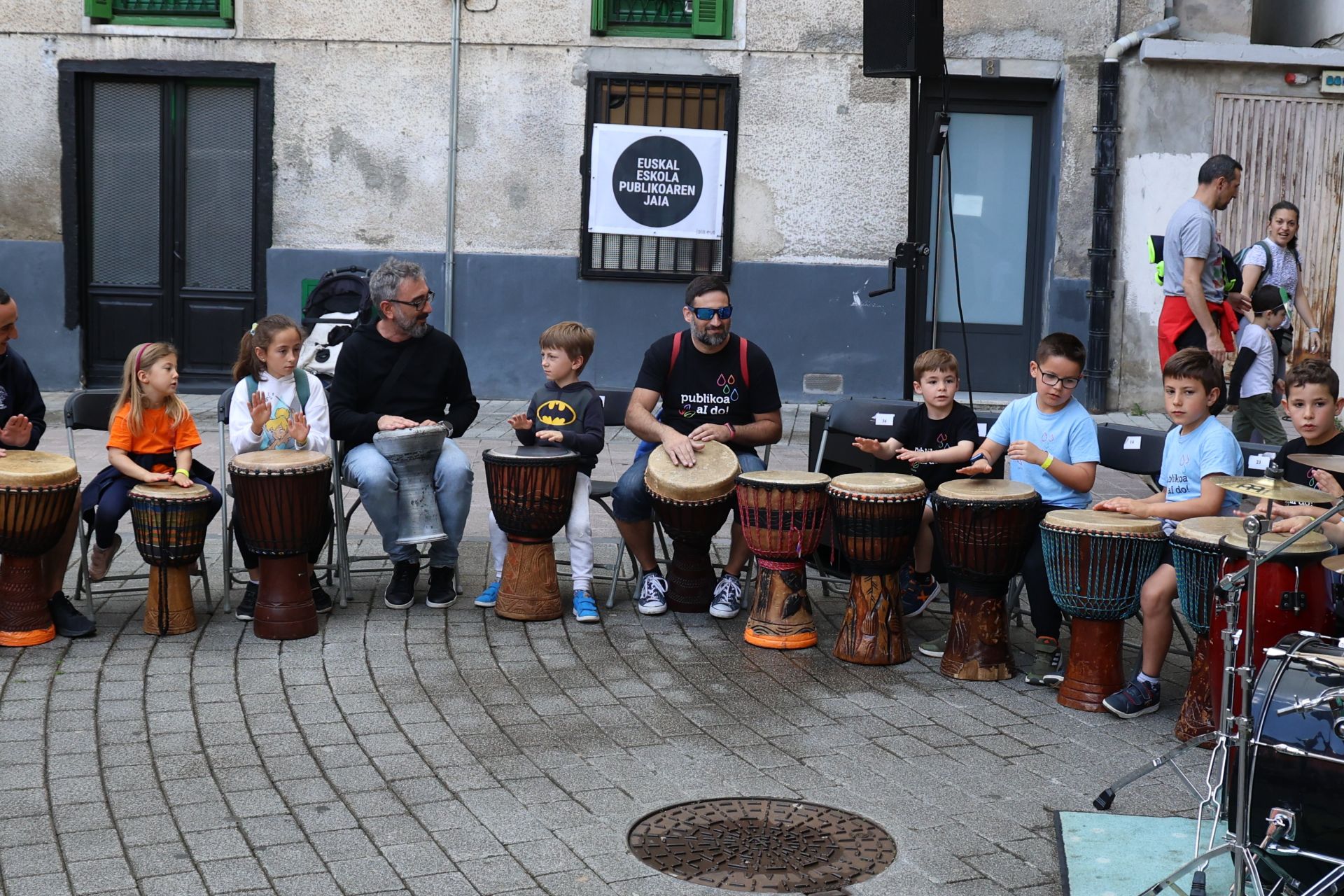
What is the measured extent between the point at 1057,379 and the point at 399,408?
2.67 metres

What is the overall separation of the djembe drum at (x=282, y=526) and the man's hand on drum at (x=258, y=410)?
23cm

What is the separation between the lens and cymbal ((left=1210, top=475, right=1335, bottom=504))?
366 cm

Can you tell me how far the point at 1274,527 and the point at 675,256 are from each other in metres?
8.63

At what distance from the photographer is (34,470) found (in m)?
5.29

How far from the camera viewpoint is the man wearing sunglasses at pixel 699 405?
6035mm

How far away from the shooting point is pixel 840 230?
485 inches

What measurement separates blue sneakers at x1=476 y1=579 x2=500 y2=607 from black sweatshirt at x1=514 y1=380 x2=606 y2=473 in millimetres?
611

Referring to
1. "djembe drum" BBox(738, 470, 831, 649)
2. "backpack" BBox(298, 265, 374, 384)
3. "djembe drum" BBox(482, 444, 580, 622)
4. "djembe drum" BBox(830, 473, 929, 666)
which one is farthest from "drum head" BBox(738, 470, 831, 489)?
"backpack" BBox(298, 265, 374, 384)

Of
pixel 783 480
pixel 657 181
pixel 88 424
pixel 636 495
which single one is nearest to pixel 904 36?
pixel 783 480

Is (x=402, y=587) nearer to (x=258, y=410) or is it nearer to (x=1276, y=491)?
(x=258, y=410)

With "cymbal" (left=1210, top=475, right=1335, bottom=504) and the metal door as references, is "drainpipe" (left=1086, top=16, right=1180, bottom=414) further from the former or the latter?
"cymbal" (left=1210, top=475, right=1335, bottom=504)

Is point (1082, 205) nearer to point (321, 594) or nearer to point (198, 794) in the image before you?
point (321, 594)

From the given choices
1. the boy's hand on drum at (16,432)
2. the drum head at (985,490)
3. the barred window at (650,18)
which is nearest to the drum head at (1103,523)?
the drum head at (985,490)

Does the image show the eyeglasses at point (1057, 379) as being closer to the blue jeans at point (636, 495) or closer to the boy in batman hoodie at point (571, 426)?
the blue jeans at point (636, 495)
